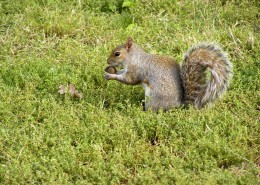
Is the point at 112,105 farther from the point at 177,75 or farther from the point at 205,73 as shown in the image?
the point at 205,73

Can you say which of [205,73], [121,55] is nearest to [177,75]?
[205,73]

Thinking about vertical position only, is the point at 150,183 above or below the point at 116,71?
below

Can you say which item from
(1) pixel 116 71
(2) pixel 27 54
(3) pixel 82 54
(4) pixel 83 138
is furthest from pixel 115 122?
(2) pixel 27 54

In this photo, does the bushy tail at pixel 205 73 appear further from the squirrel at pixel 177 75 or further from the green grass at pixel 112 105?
the green grass at pixel 112 105

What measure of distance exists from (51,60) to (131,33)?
1.00 meters

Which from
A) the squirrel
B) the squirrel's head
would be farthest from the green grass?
the squirrel's head

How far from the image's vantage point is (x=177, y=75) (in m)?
5.15

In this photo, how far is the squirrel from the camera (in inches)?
193

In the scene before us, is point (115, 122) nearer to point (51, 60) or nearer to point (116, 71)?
point (116, 71)

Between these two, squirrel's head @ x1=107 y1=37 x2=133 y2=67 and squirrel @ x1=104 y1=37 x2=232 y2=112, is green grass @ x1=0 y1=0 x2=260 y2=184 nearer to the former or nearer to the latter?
squirrel @ x1=104 y1=37 x2=232 y2=112

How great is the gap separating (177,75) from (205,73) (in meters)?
0.27

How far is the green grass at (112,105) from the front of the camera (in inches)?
167

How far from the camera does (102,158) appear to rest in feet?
14.4

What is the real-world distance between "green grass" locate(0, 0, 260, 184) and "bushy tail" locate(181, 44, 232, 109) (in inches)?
6.2
